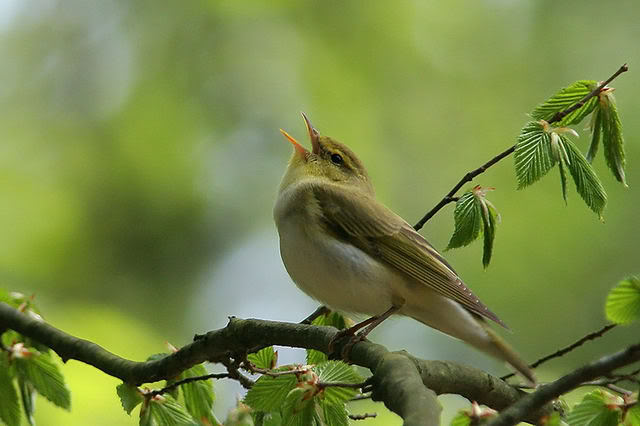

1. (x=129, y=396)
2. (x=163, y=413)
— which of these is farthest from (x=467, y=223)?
(x=129, y=396)

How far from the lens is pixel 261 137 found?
9258mm

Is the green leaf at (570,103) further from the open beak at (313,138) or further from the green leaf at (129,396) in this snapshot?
the open beak at (313,138)

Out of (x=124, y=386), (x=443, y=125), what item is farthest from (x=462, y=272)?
(x=124, y=386)

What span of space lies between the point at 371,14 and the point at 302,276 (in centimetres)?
561

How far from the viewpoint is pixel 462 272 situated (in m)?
7.09

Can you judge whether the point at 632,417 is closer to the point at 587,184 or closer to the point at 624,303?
the point at 624,303

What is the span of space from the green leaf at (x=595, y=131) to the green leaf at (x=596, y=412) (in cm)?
109

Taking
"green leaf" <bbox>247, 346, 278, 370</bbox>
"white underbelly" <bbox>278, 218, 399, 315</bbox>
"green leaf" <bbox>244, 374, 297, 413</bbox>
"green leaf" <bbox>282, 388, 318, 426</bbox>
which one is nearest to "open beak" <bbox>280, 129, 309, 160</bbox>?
"white underbelly" <bbox>278, 218, 399, 315</bbox>

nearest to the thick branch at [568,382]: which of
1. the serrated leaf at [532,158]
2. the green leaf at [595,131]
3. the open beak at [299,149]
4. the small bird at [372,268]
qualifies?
the serrated leaf at [532,158]

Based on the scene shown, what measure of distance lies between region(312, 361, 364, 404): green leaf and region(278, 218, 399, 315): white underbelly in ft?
4.65

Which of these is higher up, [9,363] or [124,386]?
[9,363]

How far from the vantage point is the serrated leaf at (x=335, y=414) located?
2619mm

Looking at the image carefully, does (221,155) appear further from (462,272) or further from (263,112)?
(462,272)

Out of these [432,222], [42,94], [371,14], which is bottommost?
[432,222]
